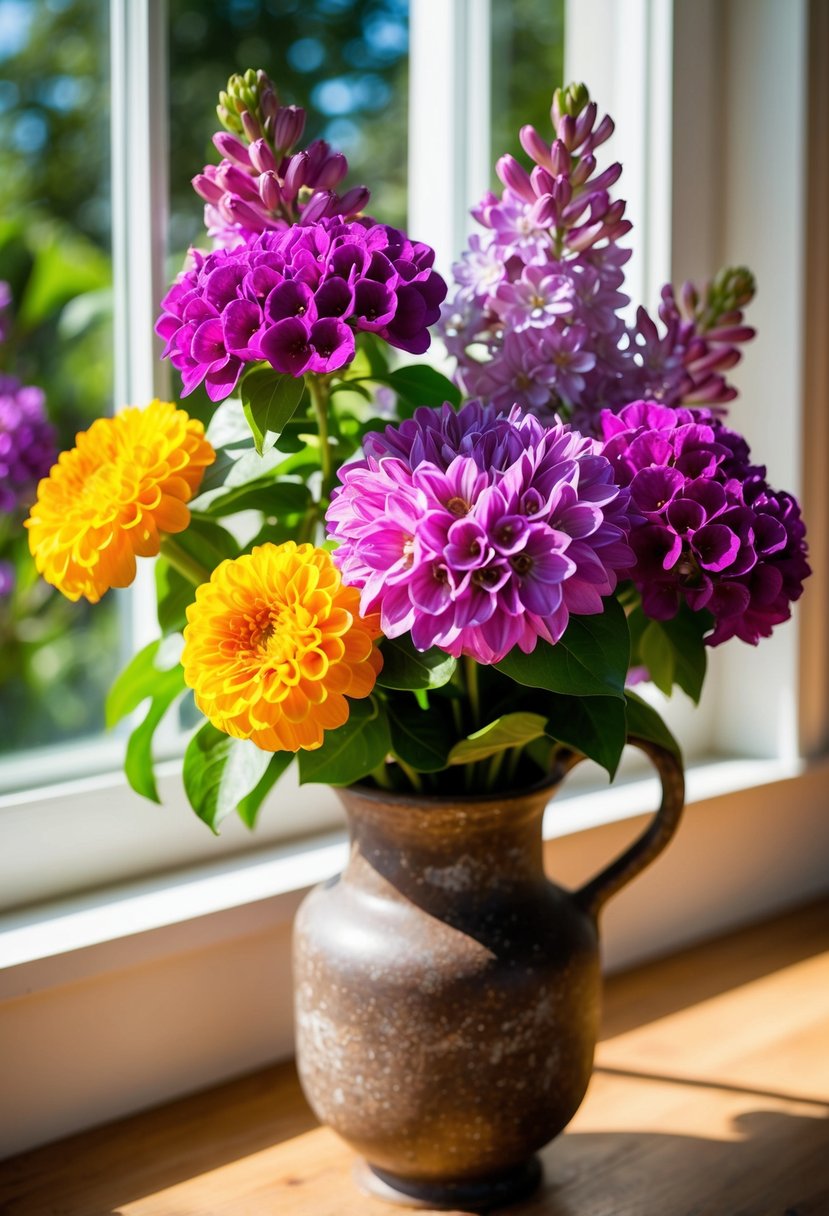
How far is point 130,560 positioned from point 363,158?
2142 mm

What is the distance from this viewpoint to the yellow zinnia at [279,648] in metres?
0.54

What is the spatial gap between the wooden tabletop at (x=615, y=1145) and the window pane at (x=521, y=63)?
0.84 m

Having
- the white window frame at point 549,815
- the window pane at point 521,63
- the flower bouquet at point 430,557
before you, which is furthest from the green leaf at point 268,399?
the window pane at point 521,63

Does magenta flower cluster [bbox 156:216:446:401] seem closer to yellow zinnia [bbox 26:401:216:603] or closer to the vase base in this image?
yellow zinnia [bbox 26:401:216:603]

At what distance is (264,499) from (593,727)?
23cm

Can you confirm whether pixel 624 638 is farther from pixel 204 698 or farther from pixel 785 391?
pixel 785 391

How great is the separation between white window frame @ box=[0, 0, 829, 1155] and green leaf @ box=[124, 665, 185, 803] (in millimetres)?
135

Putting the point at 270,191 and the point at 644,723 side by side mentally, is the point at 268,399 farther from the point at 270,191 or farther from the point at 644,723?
the point at 644,723

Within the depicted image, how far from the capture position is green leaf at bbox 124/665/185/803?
29.3 inches

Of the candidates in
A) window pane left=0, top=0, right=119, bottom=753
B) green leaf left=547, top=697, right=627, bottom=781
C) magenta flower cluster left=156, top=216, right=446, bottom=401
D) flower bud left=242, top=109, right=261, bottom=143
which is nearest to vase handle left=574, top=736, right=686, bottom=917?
green leaf left=547, top=697, right=627, bottom=781

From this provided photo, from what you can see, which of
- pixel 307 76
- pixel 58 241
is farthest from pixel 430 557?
pixel 307 76

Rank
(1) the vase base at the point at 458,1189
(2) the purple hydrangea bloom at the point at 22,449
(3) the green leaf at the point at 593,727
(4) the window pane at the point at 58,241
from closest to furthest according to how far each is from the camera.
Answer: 1. (3) the green leaf at the point at 593,727
2. (1) the vase base at the point at 458,1189
3. (2) the purple hydrangea bloom at the point at 22,449
4. (4) the window pane at the point at 58,241

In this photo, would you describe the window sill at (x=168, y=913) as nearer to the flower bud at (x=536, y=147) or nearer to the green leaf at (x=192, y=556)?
the green leaf at (x=192, y=556)

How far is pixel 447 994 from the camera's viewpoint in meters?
0.66
